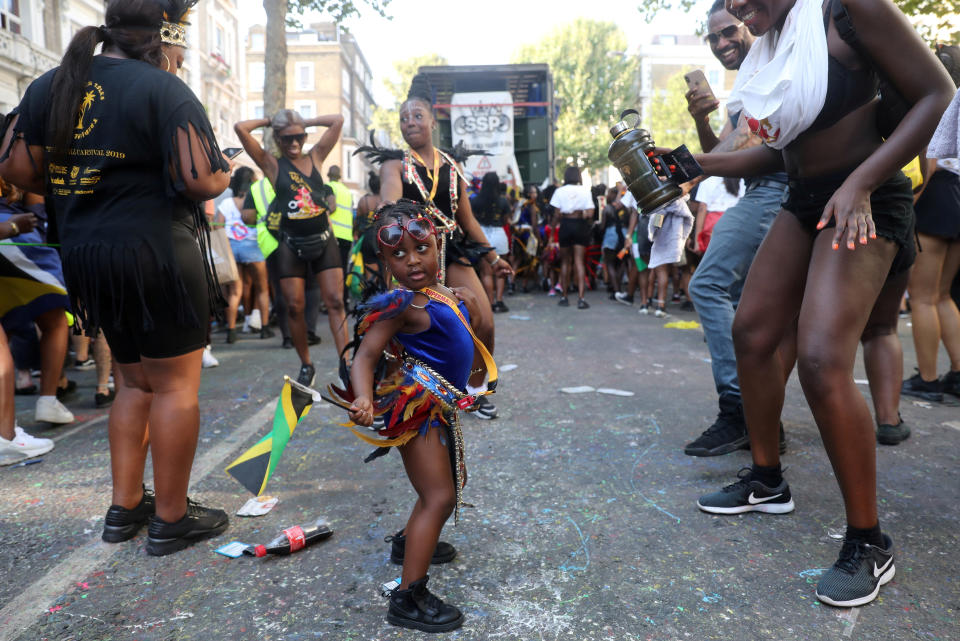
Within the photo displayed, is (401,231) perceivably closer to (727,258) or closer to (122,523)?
(122,523)

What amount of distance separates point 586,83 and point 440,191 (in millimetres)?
40093

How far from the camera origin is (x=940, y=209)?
4719 mm

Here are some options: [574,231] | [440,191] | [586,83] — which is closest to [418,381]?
[440,191]

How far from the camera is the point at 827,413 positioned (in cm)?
233

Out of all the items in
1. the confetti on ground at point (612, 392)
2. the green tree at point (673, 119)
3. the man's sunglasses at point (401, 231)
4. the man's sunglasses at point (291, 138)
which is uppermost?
the green tree at point (673, 119)

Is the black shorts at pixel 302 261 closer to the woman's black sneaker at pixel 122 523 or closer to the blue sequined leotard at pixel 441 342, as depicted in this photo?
the woman's black sneaker at pixel 122 523

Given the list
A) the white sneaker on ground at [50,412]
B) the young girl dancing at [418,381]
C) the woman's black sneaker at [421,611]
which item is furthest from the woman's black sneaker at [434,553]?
the white sneaker on ground at [50,412]

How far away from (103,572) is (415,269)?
157cm

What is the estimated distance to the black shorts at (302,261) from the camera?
5719 millimetres

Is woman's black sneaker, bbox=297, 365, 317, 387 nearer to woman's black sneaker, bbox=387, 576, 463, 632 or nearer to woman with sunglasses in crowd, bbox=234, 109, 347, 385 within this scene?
woman with sunglasses in crowd, bbox=234, 109, 347, 385

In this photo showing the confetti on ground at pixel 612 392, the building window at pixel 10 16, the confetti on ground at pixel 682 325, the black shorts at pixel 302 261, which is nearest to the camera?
the confetti on ground at pixel 612 392

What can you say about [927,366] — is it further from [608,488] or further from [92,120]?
[92,120]

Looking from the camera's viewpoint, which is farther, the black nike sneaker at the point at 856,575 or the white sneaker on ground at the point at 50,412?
the white sneaker on ground at the point at 50,412

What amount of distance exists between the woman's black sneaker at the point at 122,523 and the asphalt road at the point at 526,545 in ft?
0.15
